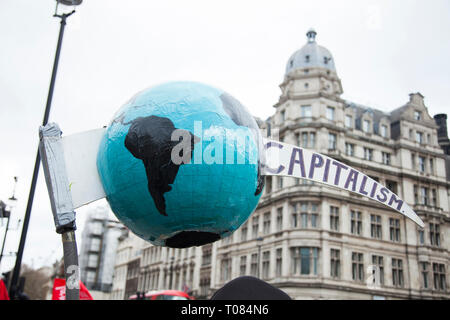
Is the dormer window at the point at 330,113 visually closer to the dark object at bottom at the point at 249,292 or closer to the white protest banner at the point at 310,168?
the white protest banner at the point at 310,168

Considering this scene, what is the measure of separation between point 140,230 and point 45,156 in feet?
3.15

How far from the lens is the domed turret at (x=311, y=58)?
36156 millimetres

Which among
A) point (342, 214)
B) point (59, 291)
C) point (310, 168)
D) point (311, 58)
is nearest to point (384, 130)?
point (311, 58)

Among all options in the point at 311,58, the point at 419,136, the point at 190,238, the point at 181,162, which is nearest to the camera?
the point at 181,162

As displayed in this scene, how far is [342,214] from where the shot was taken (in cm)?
3244

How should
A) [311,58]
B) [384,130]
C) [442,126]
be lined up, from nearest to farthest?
[311,58], [384,130], [442,126]

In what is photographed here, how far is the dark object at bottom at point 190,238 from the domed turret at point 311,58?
3396 cm

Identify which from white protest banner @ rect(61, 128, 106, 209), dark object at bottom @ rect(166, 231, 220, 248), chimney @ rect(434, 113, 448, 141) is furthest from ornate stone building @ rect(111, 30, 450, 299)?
white protest banner @ rect(61, 128, 106, 209)

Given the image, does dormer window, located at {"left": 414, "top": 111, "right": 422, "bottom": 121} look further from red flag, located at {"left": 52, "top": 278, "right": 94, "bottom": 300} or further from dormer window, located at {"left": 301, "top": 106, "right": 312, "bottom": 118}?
red flag, located at {"left": 52, "top": 278, "right": 94, "bottom": 300}

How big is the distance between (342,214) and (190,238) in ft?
100

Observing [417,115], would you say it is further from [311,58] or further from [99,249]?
[99,249]

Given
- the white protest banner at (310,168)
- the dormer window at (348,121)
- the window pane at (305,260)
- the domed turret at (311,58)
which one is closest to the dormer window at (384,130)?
the dormer window at (348,121)

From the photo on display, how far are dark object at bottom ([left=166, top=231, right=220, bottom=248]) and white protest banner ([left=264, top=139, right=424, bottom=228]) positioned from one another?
786 mm
